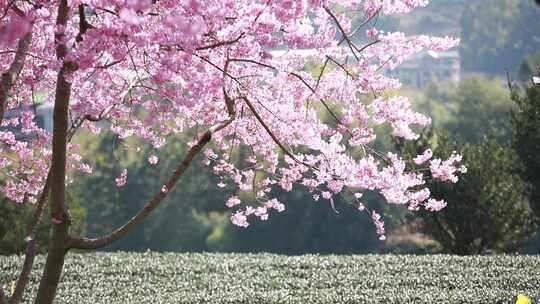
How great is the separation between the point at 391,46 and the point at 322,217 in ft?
175

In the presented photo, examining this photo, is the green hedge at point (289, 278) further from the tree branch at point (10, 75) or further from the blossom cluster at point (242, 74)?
the tree branch at point (10, 75)

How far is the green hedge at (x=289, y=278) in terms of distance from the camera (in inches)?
355

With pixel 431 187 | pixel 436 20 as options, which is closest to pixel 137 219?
pixel 431 187

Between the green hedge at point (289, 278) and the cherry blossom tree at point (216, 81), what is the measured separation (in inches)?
79.1

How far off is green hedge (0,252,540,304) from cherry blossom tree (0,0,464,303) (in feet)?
6.59

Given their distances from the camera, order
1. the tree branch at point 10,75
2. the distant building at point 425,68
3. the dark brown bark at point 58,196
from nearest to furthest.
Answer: the dark brown bark at point 58,196, the tree branch at point 10,75, the distant building at point 425,68

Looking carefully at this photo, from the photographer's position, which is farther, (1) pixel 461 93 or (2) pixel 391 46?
(1) pixel 461 93

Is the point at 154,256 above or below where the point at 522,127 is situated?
below

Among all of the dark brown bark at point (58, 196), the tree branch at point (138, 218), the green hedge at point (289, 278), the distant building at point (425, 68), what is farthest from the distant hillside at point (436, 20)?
the dark brown bark at point (58, 196)

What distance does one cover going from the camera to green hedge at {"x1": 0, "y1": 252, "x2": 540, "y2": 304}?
9023 millimetres

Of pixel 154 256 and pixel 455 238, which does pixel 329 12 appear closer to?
pixel 154 256

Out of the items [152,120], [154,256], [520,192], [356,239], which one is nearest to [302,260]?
[154,256]

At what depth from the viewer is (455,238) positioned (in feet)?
64.2

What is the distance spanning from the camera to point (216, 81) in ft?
17.1
